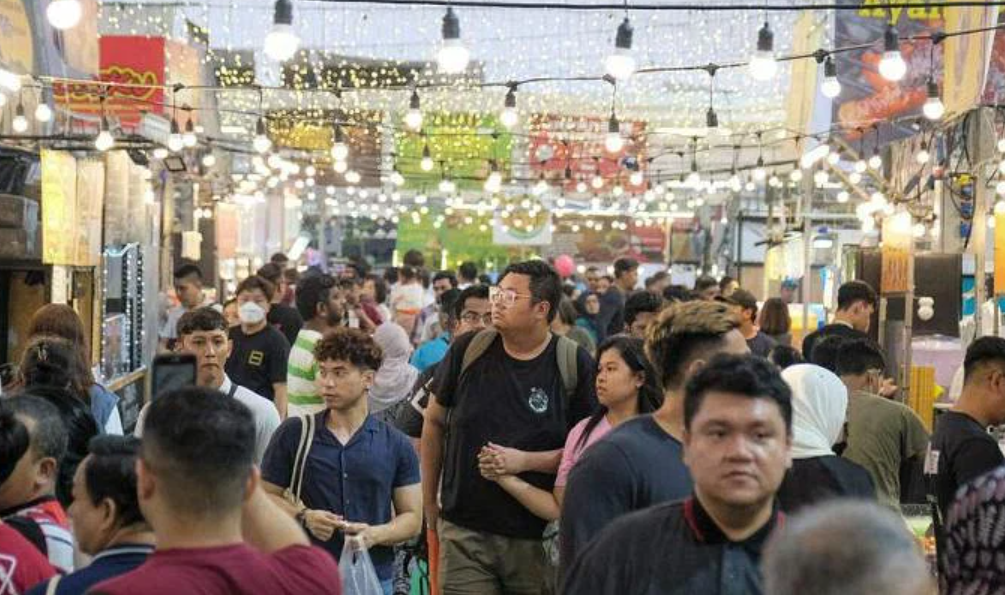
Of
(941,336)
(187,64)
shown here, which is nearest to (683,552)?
(941,336)

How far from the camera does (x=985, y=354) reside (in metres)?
7.25

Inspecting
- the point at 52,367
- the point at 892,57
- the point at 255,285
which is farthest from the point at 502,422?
the point at 255,285

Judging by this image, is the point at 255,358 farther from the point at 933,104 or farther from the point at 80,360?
the point at 933,104

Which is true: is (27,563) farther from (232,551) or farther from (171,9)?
Result: (171,9)

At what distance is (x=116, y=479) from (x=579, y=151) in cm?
2808

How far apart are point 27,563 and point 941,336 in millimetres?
13342

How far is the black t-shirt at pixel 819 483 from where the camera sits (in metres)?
5.37

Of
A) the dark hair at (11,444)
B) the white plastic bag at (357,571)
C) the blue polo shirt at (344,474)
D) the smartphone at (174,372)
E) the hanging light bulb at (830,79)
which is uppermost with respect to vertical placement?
the hanging light bulb at (830,79)

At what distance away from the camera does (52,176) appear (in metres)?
14.8

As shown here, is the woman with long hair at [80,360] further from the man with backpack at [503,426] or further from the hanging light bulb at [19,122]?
the hanging light bulb at [19,122]

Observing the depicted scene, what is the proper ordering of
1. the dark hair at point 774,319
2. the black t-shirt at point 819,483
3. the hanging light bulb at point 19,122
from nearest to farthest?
the black t-shirt at point 819,483
the dark hair at point 774,319
the hanging light bulb at point 19,122

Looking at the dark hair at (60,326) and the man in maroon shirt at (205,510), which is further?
the dark hair at (60,326)

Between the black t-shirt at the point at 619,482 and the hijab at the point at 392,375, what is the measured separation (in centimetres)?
611

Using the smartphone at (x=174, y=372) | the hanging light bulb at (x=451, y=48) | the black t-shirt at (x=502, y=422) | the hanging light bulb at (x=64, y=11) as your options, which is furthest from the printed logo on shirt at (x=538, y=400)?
the hanging light bulb at (x=64, y=11)
